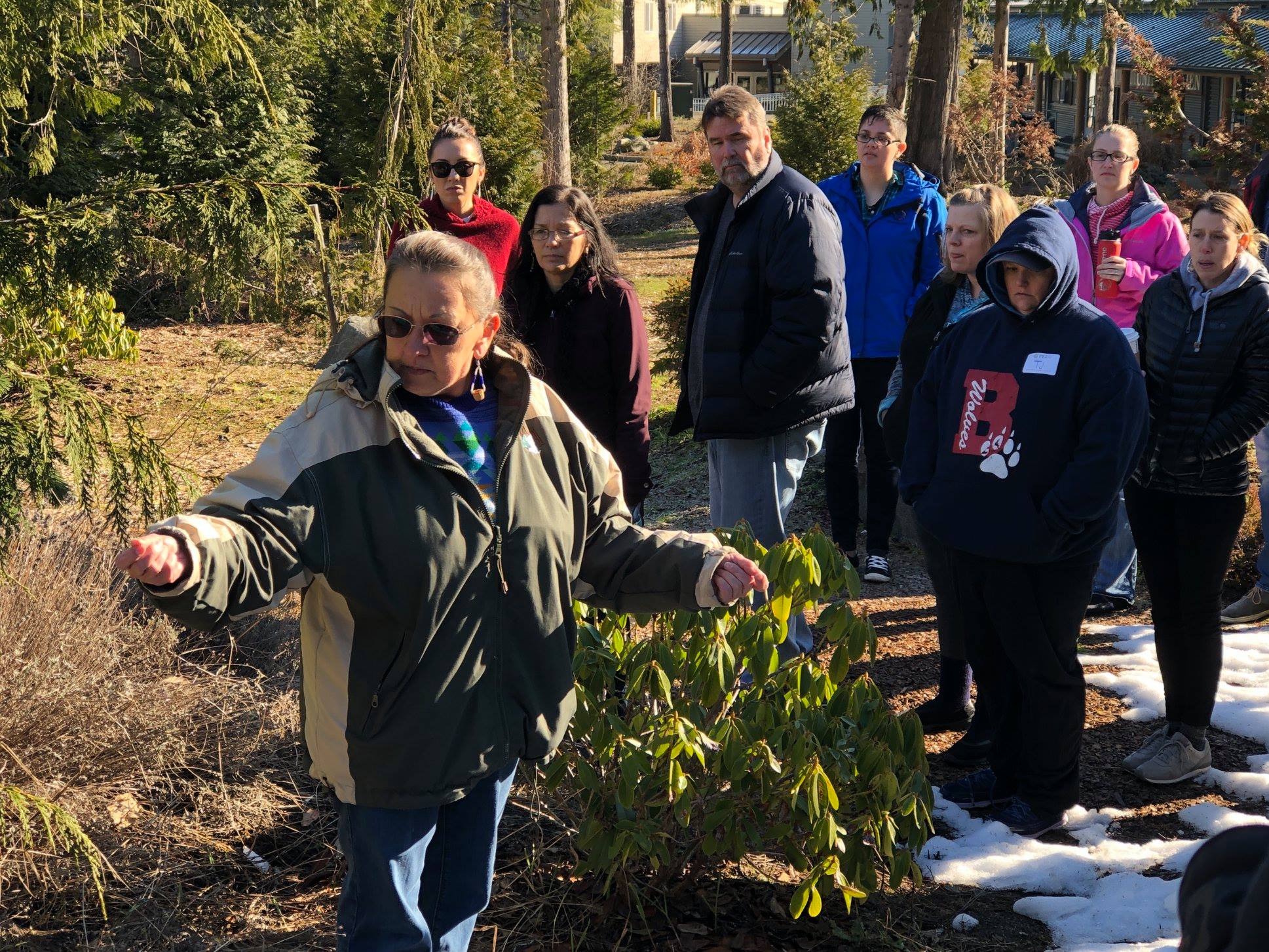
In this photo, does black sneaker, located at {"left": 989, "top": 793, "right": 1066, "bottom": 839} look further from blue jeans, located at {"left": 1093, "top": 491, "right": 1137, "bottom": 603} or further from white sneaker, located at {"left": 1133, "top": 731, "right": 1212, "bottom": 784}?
blue jeans, located at {"left": 1093, "top": 491, "right": 1137, "bottom": 603}

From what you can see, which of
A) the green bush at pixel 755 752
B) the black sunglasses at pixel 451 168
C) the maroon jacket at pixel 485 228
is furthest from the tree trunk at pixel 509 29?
the green bush at pixel 755 752

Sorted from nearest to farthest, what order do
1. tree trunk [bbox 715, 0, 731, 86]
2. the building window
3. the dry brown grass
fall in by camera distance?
the dry brown grass < tree trunk [bbox 715, 0, 731, 86] < the building window

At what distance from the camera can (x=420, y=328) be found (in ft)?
7.98

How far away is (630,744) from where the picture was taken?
9.73 ft

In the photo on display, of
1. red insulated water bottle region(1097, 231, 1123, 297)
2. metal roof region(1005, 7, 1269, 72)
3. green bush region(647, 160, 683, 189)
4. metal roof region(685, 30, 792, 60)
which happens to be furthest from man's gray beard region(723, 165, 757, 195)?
metal roof region(685, 30, 792, 60)

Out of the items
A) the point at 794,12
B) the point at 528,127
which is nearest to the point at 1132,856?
the point at 794,12

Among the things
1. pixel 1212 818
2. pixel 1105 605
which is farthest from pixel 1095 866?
pixel 1105 605

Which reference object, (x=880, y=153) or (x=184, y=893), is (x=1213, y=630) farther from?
(x=184, y=893)

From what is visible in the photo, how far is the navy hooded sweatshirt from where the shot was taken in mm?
3572

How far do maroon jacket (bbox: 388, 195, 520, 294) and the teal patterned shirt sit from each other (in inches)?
95.7

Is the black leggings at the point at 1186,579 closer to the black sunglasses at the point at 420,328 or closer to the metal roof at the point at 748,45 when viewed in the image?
the black sunglasses at the point at 420,328

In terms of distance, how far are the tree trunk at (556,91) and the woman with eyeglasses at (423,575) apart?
38.7ft

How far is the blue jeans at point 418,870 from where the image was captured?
2416 millimetres

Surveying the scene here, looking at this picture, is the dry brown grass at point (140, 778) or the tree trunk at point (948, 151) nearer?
the dry brown grass at point (140, 778)
